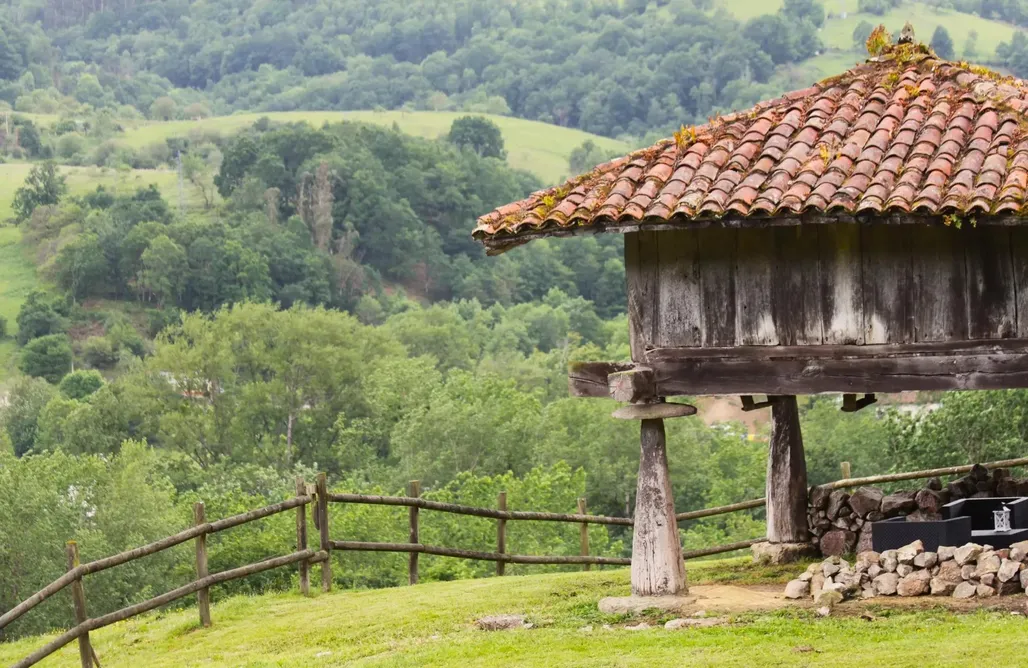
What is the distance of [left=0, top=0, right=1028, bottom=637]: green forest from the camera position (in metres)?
42.8

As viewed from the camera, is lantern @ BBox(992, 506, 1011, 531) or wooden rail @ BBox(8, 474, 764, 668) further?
lantern @ BBox(992, 506, 1011, 531)

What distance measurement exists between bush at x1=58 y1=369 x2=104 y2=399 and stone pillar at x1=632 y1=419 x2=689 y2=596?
7820cm

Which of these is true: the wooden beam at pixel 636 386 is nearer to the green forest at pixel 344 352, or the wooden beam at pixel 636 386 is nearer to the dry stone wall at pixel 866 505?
the dry stone wall at pixel 866 505

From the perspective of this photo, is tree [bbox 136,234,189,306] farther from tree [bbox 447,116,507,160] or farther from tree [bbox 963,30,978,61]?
tree [bbox 963,30,978,61]

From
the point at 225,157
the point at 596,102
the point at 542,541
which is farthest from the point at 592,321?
the point at 596,102

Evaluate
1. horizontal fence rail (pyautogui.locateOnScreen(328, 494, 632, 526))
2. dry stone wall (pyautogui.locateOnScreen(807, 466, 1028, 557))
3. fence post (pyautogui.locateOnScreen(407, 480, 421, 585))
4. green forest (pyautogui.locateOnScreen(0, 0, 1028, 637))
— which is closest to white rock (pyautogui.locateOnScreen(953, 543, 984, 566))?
dry stone wall (pyautogui.locateOnScreen(807, 466, 1028, 557))

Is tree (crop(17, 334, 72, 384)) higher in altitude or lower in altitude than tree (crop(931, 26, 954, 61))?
lower

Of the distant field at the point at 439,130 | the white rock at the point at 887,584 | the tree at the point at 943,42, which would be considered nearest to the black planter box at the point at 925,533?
the white rock at the point at 887,584

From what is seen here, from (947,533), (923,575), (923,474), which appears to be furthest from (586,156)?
(923,575)

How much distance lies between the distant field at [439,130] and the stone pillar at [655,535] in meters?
140

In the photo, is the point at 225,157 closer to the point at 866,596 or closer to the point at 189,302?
the point at 189,302

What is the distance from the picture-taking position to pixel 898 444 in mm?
35781

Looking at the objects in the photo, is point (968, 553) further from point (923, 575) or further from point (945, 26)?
point (945, 26)

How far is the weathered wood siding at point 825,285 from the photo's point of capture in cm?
1271
